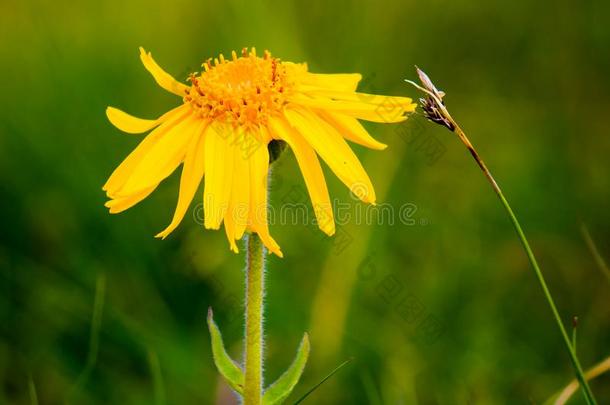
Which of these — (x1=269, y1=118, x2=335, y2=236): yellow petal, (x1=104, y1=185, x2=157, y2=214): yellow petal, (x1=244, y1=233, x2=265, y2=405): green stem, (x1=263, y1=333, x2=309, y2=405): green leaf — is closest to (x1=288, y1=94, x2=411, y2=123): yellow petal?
(x1=269, y1=118, x2=335, y2=236): yellow petal

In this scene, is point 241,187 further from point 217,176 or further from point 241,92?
point 241,92

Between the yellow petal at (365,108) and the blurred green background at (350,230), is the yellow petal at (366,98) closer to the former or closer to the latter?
the yellow petal at (365,108)

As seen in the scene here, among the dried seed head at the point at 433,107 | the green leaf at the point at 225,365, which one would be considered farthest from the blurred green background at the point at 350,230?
the dried seed head at the point at 433,107

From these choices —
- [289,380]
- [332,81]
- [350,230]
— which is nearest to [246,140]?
[332,81]

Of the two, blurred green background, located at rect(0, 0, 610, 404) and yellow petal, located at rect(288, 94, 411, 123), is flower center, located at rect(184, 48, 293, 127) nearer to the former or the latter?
yellow petal, located at rect(288, 94, 411, 123)

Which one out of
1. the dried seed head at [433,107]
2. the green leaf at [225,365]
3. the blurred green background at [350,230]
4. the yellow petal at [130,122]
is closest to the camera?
the dried seed head at [433,107]

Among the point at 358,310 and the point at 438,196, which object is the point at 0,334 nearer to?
the point at 358,310

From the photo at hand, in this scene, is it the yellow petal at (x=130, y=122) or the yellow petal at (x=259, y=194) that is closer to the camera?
the yellow petal at (x=259, y=194)
